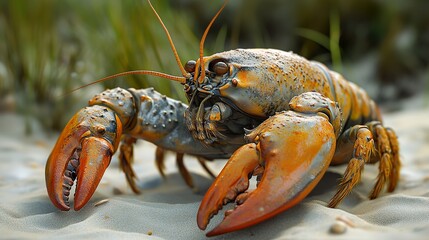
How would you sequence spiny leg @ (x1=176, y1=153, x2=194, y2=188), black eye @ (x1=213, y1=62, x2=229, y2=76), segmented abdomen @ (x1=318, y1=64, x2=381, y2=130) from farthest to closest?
1. spiny leg @ (x1=176, y1=153, x2=194, y2=188)
2. segmented abdomen @ (x1=318, y1=64, x2=381, y2=130)
3. black eye @ (x1=213, y1=62, x2=229, y2=76)

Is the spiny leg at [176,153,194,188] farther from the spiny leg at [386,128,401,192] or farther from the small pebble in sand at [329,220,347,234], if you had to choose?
the small pebble in sand at [329,220,347,234]

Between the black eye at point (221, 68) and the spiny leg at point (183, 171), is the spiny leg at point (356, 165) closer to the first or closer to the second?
the black eye at point (221, 68)

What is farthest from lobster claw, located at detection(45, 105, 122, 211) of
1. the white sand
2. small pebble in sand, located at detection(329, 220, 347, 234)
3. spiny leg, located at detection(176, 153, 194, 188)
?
small pebble in sand, located at detection(329, 220, 347, 234)

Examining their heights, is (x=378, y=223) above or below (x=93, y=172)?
above

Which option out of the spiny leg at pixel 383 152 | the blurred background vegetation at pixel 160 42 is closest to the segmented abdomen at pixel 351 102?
the spiny leg at pixel 383 152

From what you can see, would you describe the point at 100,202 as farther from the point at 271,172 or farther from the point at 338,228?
the point at 338,228

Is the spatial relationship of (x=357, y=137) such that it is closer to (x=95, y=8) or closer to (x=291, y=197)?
(x=291, y=197)

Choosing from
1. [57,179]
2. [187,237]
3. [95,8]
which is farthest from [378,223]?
[95,8]
